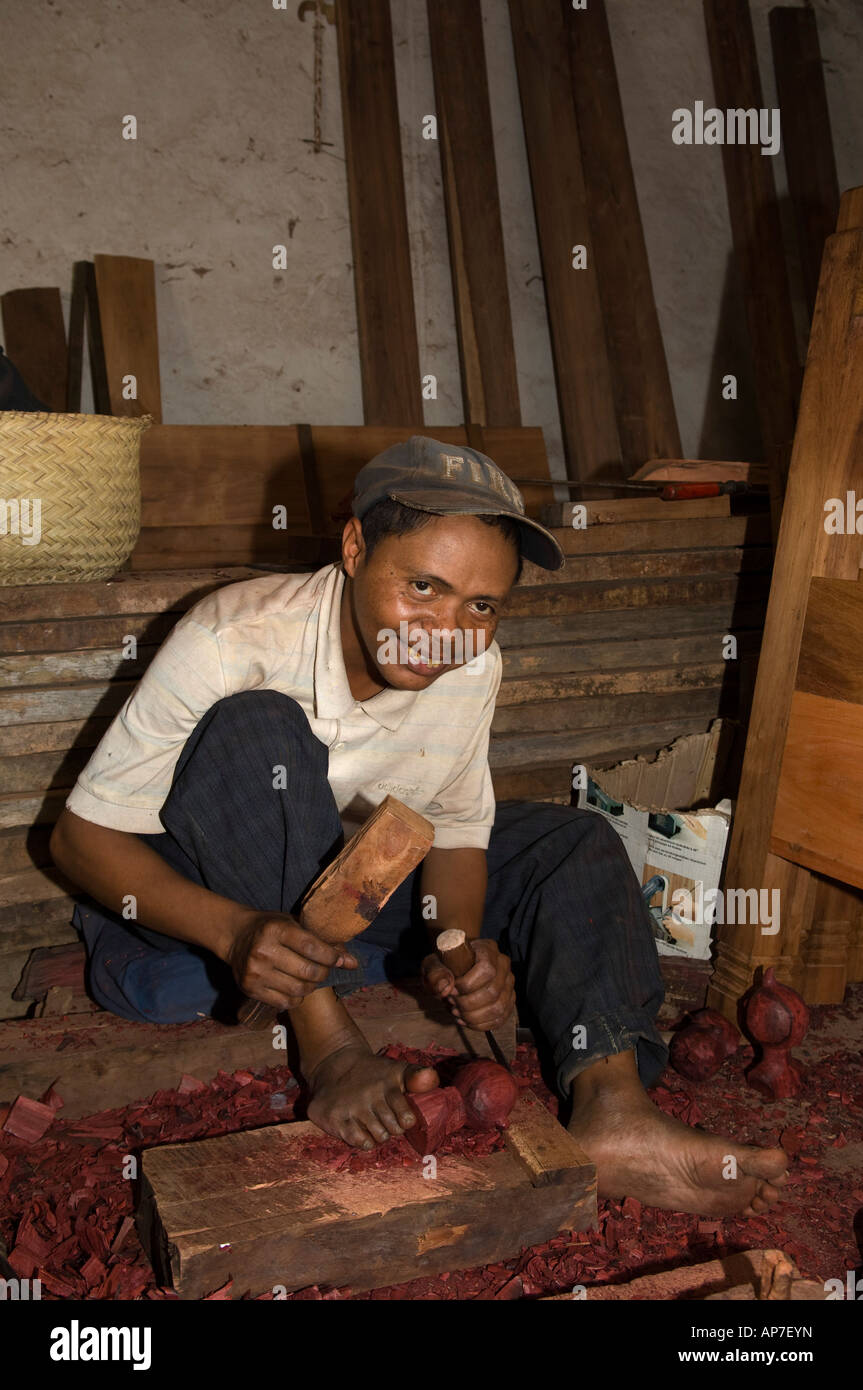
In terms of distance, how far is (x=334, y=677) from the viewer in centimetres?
242

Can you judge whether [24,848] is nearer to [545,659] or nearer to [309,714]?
[309,714]

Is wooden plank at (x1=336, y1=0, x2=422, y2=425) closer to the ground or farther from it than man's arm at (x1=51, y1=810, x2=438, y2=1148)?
farther from it

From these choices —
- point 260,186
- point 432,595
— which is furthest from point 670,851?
point 260,186

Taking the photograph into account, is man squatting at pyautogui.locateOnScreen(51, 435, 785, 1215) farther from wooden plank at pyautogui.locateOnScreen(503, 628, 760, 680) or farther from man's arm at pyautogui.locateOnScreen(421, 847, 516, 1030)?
wooden plank at pyautogui.locateOnScreen(503, 628, 760, 680)

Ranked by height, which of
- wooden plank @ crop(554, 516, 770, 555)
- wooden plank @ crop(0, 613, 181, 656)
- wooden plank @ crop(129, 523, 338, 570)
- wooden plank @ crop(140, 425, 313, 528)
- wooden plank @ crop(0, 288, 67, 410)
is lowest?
wooden plank @ crop(0, 613, 181, 656)

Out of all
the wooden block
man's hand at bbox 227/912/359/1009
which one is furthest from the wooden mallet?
the wooden block

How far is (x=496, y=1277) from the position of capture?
6.68 feet

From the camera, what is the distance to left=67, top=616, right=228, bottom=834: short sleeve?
90.3 inches

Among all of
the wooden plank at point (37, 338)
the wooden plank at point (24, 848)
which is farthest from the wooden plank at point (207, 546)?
the wooden plank at point (24, 848)

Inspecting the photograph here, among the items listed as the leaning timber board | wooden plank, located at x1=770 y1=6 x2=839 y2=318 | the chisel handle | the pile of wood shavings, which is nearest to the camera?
the leaning timber board

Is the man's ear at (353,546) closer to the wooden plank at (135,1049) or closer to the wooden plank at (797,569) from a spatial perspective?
the wooden plank at (135,1049)

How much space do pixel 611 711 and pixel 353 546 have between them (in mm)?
1659

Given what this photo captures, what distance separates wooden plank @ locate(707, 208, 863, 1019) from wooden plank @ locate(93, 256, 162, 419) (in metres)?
2.69

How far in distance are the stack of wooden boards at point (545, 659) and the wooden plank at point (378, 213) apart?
5.66 feet
